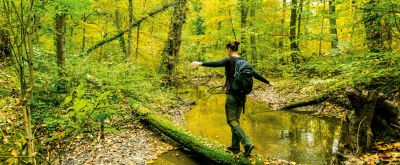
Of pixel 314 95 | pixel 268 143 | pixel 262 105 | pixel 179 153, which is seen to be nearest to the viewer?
pixel 179 153

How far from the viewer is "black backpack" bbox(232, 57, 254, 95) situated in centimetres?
545

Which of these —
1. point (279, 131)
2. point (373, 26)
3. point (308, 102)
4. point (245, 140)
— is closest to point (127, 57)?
point (279, 131)

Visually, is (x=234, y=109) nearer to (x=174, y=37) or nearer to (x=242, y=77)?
(x=242, y=77)

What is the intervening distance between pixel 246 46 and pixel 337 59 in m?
12.5

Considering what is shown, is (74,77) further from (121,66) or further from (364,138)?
(364,138)

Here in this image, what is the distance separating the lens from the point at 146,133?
27.4 feet

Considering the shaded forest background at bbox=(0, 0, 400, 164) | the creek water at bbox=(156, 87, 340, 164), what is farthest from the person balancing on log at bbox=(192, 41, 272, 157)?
the shaded forest background at bbox=(0, 0, 400, 164)

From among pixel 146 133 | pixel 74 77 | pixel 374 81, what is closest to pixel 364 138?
pixel 374 81

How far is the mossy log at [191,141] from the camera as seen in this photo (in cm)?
577

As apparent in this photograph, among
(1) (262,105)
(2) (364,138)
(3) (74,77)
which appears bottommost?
(1) (262,105)

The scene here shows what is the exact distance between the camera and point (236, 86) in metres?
5.54

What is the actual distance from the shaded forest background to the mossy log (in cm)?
58

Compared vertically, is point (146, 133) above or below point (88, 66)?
below

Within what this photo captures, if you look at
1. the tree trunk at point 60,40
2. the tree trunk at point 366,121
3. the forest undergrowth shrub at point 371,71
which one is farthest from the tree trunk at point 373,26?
the tree trunk at point 60,40
